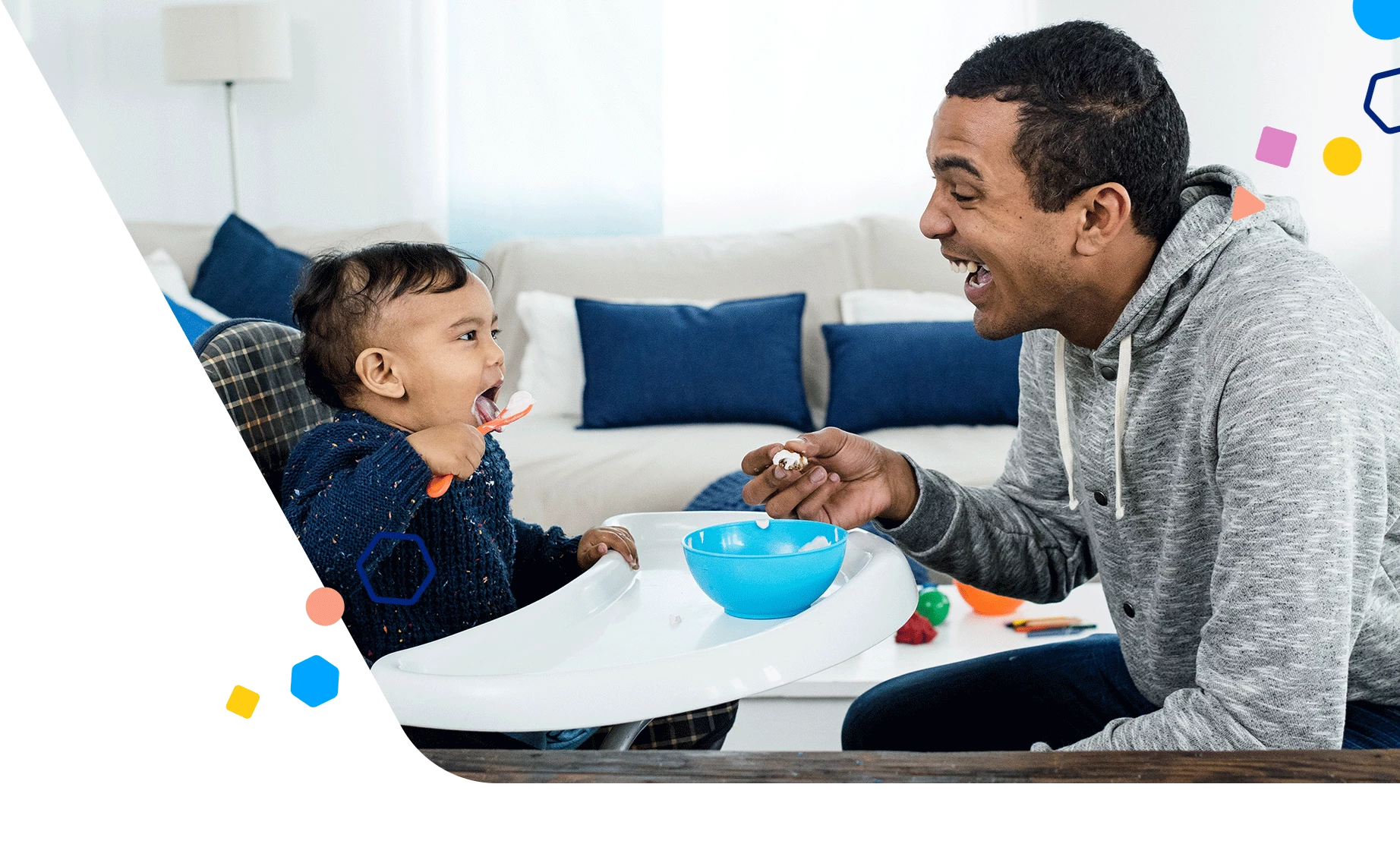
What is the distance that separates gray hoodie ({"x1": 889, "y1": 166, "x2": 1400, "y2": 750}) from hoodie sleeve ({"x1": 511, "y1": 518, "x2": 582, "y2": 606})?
282 mm

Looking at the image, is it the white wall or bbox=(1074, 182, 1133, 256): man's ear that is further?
bbox=(1074, 182, 1133, 256): man's ear

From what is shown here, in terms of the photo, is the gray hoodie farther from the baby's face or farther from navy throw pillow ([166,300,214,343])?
navy throw pillow ([166,300,214,343])

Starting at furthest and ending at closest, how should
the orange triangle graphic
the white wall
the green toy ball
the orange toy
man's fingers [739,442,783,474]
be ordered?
1. the orange toy
2. the green toy ball
3. man's fingers [739,442,783,474]
4. the orange triangle graphic
5. the white wall

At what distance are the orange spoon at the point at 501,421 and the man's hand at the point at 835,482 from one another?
140 millimetres

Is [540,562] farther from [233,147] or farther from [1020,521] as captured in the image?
[1020,521]

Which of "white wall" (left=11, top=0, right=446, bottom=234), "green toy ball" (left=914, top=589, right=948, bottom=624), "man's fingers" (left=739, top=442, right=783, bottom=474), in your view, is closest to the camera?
"white wall" (left=11, top=0, right=446, bottom=234)

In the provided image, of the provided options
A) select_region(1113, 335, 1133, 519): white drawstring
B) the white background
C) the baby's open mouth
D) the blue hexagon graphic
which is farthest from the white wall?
select_region(1113, 335, 1133, 519): white drawstring

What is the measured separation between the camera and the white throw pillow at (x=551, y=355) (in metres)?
0.61

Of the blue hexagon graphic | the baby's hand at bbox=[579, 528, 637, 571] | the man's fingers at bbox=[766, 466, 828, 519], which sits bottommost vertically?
the blue hexagon graphic

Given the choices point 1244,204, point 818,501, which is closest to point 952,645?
point 818,501

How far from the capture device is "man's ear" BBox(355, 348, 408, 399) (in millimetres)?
497

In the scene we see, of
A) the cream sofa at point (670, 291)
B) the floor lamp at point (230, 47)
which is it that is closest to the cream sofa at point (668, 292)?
the cream sofa at point (670, 291)

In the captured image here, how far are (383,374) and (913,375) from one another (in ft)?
1.11

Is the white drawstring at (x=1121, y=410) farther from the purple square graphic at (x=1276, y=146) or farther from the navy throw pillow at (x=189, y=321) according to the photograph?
the navy throw pillow at (x=189, y=321)
